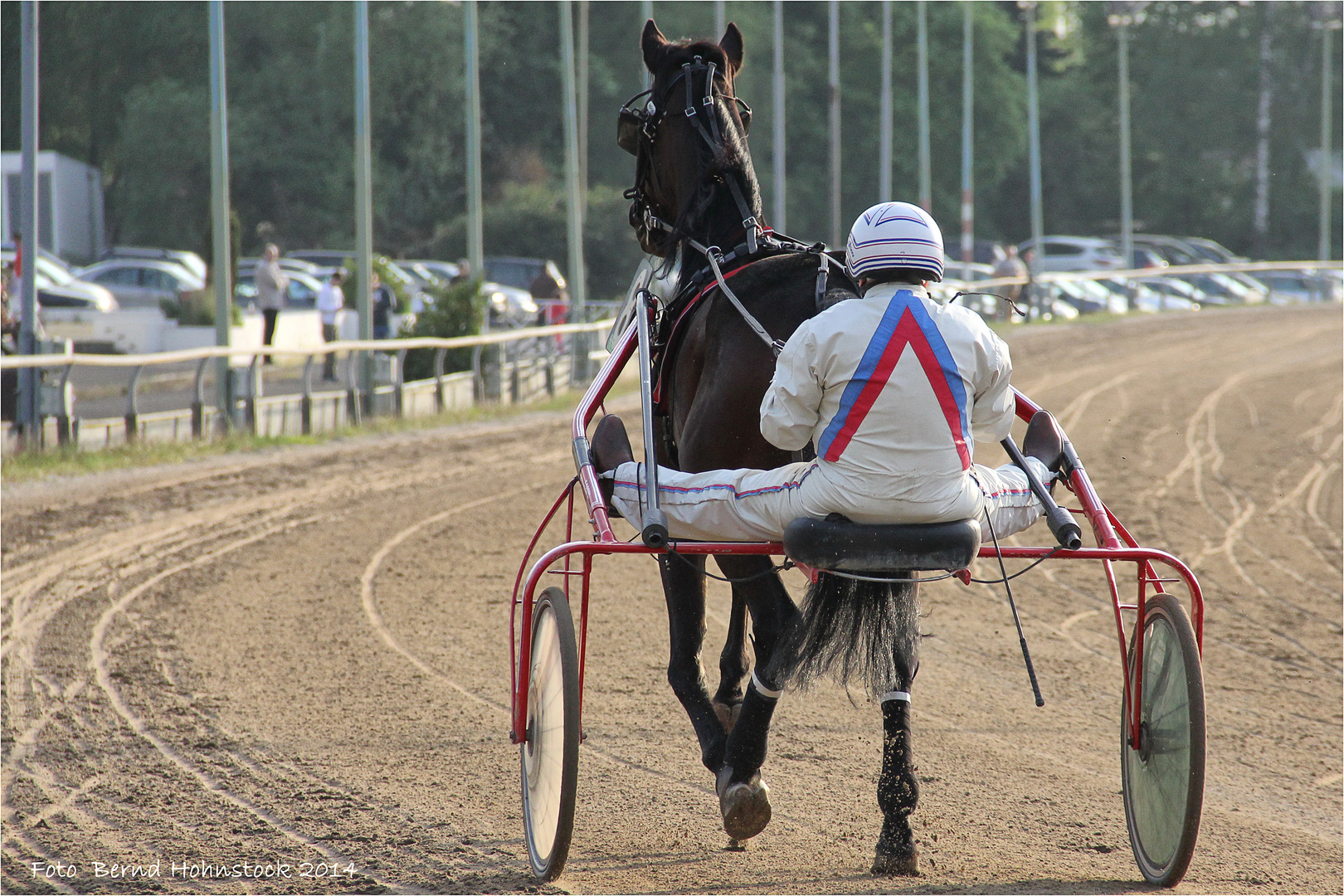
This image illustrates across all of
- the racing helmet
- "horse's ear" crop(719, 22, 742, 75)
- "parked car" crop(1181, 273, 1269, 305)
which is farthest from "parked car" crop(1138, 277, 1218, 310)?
the racing helmet

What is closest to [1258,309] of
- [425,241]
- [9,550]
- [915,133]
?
[915,133]

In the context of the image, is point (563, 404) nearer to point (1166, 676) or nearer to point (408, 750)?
point (408, 750)

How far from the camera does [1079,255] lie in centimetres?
4559

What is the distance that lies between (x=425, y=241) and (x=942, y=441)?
143 ft

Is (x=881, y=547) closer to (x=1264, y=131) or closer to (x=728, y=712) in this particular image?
(x=728, y=712)

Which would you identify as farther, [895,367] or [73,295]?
[73,295]

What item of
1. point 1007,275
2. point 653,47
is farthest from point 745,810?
point 1007,275

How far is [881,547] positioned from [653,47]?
2633 millimetres

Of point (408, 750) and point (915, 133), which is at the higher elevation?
point (915, 133)

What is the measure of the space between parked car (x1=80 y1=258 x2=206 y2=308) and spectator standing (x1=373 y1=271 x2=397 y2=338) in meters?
12.7

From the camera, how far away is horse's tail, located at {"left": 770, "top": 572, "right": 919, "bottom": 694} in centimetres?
392

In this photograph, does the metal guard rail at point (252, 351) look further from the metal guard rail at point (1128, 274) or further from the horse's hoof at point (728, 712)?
the metal guard rail at point (1128, 274)

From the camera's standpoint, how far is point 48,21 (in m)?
14.9

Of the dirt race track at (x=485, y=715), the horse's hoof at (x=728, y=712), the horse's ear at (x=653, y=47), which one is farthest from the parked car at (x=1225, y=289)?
the horse's hoof at (x=728, y=712)
